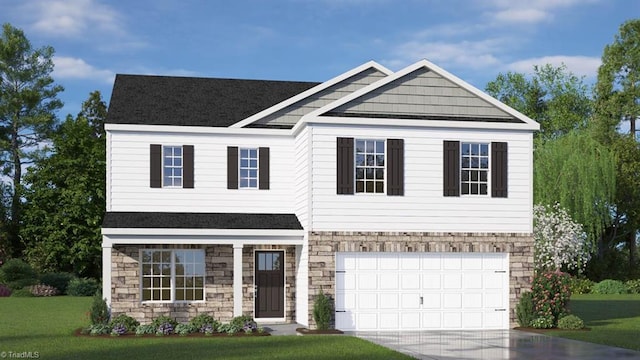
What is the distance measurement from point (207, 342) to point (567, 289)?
10780 millimetres

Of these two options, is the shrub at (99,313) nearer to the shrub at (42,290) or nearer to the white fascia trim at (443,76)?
the white fascia trim at (443,76)

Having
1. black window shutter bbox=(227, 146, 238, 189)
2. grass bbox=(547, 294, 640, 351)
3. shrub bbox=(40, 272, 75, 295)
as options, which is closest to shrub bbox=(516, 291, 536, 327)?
grass bbox=(547, 294, 640, 351)

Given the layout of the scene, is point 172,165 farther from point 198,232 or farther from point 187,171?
point 198,232

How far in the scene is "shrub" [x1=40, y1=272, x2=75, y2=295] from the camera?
155 ft

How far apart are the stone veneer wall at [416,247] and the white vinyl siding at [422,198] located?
0.62ft

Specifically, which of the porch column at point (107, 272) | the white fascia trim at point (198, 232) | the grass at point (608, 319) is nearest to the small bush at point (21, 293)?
the porch column at point (107, 272)

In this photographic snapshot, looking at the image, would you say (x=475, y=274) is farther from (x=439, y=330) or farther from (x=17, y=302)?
(x=17, y=302)

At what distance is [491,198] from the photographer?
86.0 feet

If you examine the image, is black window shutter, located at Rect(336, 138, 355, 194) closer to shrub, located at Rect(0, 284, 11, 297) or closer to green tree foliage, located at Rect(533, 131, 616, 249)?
shrub, located at Rect(0, 284, 11, 297)

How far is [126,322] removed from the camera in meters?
24.1

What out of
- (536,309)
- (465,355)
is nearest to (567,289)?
(536,309)

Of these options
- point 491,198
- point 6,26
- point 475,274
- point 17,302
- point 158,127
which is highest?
point 6,26

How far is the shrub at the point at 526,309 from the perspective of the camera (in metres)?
25.7

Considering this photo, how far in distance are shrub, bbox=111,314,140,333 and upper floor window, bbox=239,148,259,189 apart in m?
5.75
